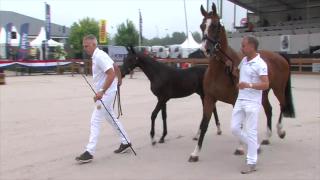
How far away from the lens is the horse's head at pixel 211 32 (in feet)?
22.1

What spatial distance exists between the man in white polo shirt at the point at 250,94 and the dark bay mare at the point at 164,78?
258cm

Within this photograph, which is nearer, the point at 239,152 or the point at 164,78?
the point at 239,152

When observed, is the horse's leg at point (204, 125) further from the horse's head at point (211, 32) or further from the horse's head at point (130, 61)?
the horse's head at point (130, 61)

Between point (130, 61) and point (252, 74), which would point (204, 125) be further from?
point (130, 61)

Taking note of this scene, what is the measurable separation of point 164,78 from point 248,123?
9.37ft

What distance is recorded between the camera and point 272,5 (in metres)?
44.2

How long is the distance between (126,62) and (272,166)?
3.57 meters

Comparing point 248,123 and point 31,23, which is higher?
point 31,23

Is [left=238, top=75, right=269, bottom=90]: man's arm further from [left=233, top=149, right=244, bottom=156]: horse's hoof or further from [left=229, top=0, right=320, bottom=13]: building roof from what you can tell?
[left=229, top=0, right=320, bottom=13]: building roof

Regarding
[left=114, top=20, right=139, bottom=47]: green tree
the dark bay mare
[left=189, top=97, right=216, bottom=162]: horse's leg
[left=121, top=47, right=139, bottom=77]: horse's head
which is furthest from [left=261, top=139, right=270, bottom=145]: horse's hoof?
[left=114, top=20, right=139, bottom=47]: green tree

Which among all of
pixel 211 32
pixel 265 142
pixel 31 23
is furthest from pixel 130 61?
pixel 31 23

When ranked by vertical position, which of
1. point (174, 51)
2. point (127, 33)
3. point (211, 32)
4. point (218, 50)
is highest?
point (127, 33)

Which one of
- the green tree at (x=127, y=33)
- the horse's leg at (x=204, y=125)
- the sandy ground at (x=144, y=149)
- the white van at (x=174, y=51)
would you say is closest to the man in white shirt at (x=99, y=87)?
the sandy ground at (x=144, y=149)

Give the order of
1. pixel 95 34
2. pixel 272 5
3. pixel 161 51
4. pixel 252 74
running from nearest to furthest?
pixel 252 74, pixel 272 5, pixel 161 51, pixel 95 34
